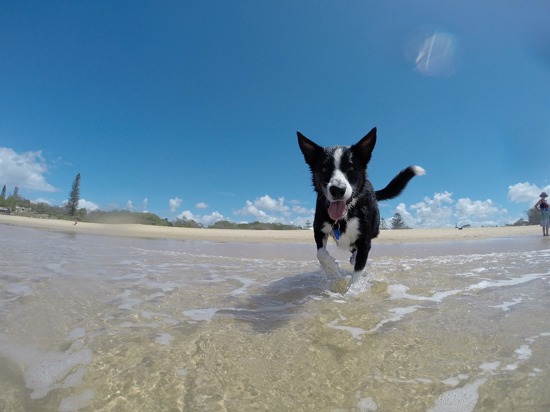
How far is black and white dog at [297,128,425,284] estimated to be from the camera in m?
4.58

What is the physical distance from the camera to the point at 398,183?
7430mm

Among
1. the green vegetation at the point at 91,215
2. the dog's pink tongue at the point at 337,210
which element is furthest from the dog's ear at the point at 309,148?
the green vegetation at the point at 91,215

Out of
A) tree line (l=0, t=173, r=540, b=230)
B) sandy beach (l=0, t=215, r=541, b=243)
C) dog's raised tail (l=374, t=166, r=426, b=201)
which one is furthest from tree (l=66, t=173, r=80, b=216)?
dog's raised tail (l=374, t=166, r=426, b=201)

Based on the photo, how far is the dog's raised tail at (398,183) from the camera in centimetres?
742

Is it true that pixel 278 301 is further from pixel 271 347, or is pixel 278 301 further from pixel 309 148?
pixel 309 148

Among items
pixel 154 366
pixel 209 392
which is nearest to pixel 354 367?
pixel 209 392

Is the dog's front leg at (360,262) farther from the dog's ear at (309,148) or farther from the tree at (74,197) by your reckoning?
the tree at (74,197)

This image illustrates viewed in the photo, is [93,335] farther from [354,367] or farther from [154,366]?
[354,367]

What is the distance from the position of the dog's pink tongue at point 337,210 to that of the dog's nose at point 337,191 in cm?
30

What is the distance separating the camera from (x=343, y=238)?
4938mm

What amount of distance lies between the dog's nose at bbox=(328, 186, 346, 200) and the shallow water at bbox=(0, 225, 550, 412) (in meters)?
1.27

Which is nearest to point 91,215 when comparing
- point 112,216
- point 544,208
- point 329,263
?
point 112,216

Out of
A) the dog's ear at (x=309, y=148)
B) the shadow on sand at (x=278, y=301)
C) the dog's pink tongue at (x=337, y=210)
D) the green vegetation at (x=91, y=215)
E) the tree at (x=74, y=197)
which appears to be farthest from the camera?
the tree at (x=74, y=197)

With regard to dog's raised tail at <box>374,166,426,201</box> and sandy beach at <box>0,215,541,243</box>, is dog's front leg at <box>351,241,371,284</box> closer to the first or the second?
dog's raised tail at <box>374,166,426,201</box>
